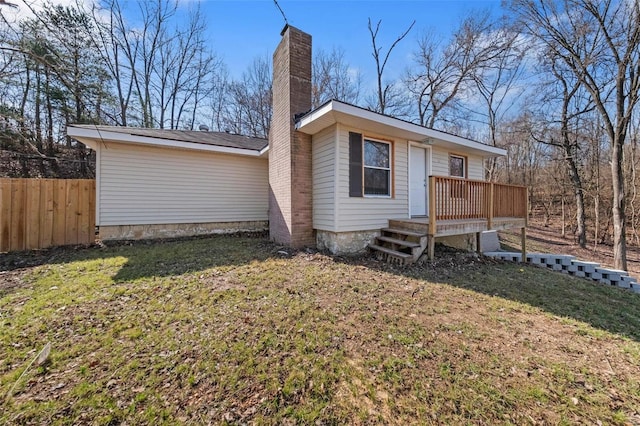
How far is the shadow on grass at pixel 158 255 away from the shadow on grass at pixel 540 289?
333cm

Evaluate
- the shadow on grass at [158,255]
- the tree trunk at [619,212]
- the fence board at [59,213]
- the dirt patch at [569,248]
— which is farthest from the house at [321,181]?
the dirt patch at [569,248]

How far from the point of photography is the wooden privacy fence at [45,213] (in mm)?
6012

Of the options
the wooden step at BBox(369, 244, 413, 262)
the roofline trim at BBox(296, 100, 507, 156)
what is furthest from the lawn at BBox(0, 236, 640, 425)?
the roofline trim at BBox(296, 100, 507, 156)

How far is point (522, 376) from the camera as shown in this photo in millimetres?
2223

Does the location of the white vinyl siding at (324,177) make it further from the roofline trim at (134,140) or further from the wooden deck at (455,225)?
the roofline trim at (134,140)

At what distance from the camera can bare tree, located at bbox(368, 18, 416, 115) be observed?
16062 millimetres

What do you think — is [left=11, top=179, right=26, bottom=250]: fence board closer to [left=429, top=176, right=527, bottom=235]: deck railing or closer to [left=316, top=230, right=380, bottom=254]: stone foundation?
[left=316, top=230, right=380, bottom=254]: stone foundation

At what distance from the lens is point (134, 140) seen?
707 centimetres

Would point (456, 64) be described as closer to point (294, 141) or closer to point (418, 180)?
point (418, 180)

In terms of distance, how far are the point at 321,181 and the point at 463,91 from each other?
14449 millimetres

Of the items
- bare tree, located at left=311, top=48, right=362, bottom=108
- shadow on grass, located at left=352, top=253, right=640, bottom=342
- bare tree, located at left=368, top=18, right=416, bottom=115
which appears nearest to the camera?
shadow on grass, located at left=352, top=253, right=640, bottom=342

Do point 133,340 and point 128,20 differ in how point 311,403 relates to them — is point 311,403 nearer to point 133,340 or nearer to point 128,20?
point 133,340

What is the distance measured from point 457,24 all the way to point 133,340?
19.8m

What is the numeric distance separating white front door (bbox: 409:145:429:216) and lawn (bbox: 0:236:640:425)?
9.65 feet
